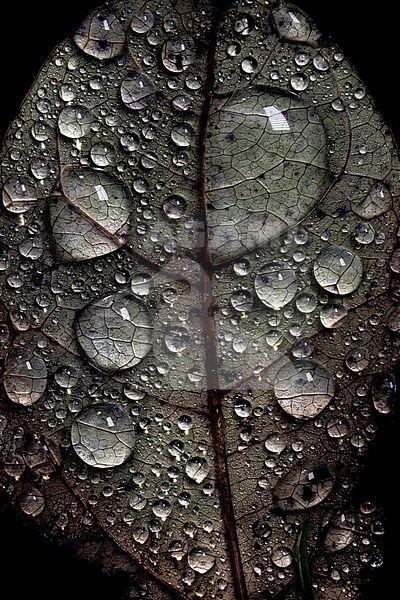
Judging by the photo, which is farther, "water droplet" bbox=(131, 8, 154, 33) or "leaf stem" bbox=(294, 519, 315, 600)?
"water droplet" bbox=(131, 8, 154, 33)

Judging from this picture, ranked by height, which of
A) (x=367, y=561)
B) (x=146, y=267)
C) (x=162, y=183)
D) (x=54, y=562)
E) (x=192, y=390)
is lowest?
(x=54, y=562)

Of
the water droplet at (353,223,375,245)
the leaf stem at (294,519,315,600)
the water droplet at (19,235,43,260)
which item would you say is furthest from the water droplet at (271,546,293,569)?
the water droplet at (19,235,43,260)

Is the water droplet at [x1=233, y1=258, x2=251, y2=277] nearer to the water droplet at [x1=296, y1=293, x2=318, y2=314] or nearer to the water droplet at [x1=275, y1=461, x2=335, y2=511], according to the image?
the water droplet at [x1=296, y1=293, x2=318, y2=314]

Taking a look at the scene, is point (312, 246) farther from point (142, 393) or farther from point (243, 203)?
point (142, 393)

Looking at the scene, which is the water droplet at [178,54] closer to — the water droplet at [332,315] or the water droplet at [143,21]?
the water droplet at [143,21]

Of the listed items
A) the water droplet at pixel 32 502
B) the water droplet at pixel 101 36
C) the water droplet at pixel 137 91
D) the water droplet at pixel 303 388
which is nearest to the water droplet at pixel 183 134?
the water droplet at pixel 137 91

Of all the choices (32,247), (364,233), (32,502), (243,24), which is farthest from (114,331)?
(243,24)

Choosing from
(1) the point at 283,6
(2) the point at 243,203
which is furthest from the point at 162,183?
(1) the point at 283,6

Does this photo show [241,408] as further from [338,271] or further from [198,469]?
[338,271]
